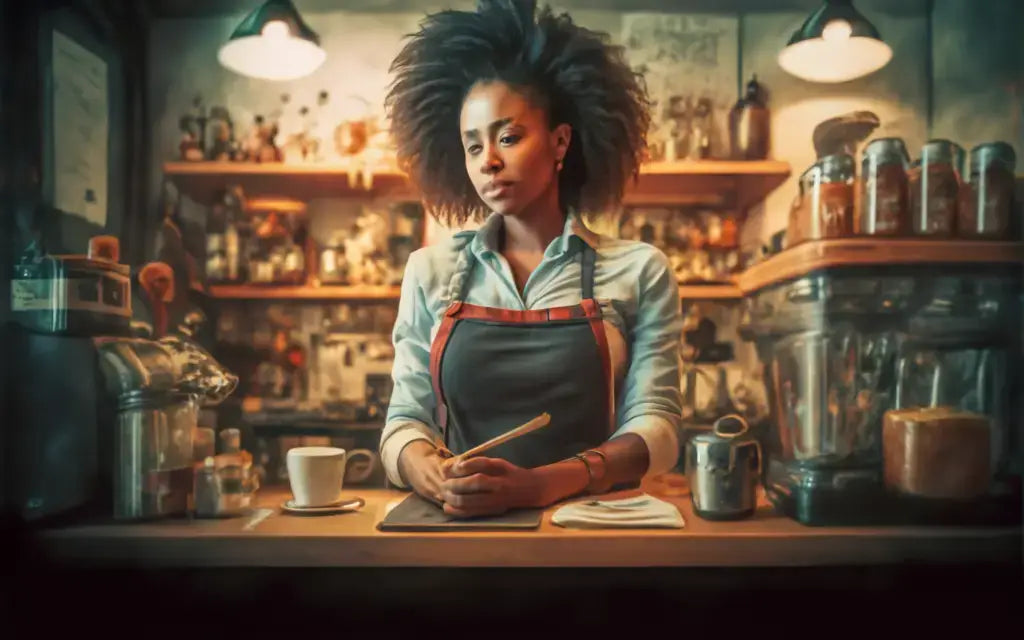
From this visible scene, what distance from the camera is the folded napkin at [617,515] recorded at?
1.08 m

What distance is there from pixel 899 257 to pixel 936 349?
15 centimetres

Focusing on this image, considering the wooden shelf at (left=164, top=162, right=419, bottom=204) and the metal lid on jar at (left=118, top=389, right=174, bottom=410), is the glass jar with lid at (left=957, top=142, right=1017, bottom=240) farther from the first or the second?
the metal lid on jar at (left=118, top=389, right=174, bottom=410)

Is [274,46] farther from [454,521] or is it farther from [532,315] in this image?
[454,521]

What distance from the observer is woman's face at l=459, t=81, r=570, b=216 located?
113 centimetres

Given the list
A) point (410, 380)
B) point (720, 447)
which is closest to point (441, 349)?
point (410, 380)

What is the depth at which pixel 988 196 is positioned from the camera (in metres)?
1.17

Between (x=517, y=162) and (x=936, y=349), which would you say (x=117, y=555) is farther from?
(x=936, y=349)

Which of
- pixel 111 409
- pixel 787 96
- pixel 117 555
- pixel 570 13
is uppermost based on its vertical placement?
pixel 570 13

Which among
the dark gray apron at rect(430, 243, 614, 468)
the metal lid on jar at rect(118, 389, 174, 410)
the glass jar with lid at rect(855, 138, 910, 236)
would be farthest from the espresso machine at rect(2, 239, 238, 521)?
the glass jar with lid at rect(855, 138, 910, 236)

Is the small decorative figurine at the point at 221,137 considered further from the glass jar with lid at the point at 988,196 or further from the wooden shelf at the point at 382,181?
the glass jar with lid at the point at 988,196

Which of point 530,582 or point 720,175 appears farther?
point 720,175

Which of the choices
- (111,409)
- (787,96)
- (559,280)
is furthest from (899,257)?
(111,409)

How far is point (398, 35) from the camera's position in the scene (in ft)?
3.84

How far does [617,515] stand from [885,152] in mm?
641
